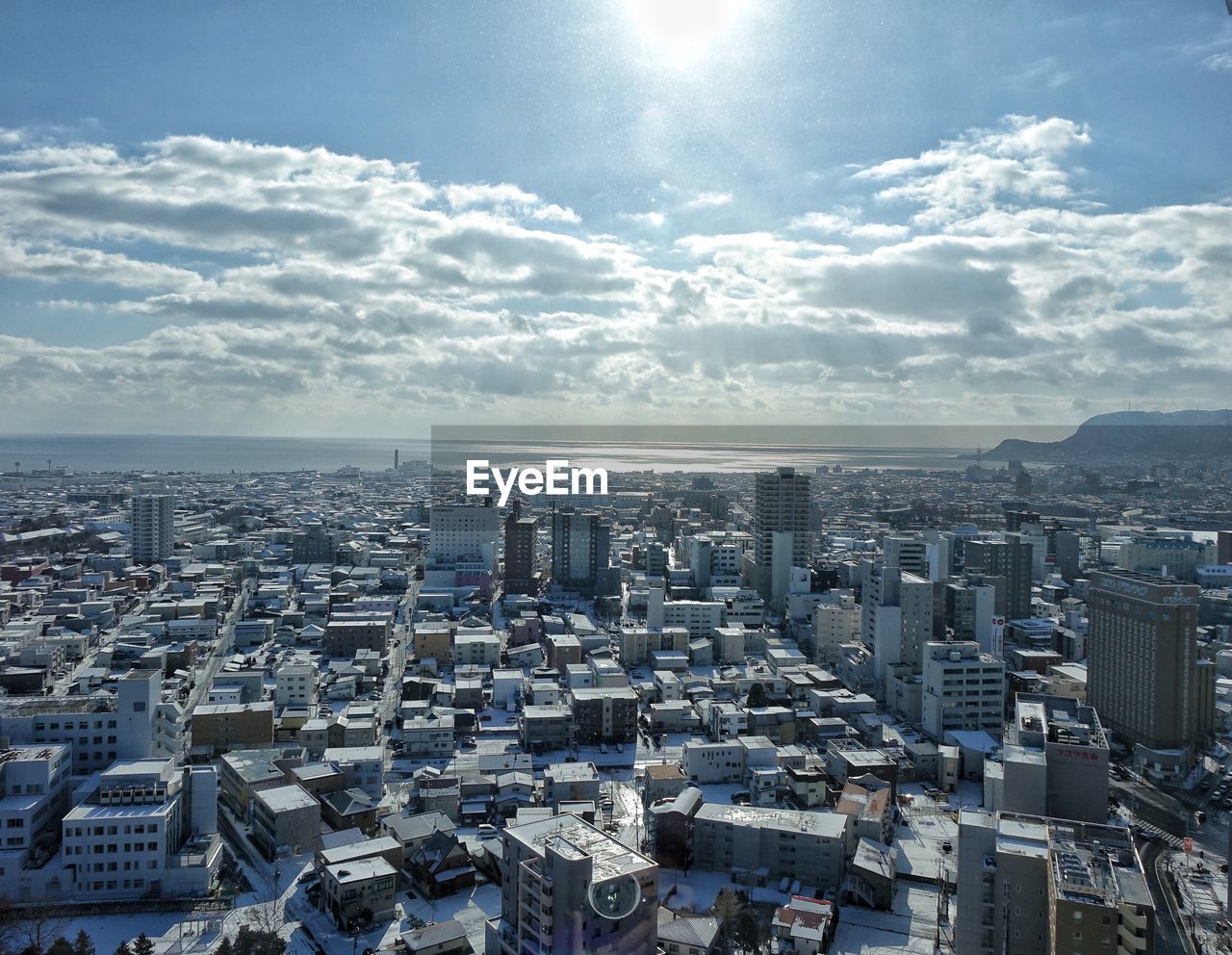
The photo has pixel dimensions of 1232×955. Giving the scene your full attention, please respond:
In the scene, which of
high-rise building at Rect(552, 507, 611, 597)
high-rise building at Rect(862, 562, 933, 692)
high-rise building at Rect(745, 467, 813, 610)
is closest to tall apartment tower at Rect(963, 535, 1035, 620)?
high-rise building at Rect(745, 467, 813, 610)

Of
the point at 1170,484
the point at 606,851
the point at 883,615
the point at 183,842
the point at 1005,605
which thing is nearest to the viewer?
the point at 606,851

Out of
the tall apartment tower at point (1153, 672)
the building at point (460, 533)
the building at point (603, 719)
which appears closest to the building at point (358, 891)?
the building at point (603, 719)

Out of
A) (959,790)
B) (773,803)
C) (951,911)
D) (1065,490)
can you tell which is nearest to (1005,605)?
(959,790)

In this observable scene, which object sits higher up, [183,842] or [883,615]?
[883,615]

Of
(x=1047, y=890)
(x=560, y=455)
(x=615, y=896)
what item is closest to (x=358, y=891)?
(x=615, y=896)

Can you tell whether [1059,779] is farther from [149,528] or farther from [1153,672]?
[149,528]

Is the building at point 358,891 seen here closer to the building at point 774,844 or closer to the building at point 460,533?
the building at point 774,844

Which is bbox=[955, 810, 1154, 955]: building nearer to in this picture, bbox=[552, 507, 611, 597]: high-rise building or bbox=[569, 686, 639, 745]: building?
bbox=[569, 686, 639, 745]: building

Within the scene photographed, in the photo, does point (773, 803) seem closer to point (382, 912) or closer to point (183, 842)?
point (382, 912)
